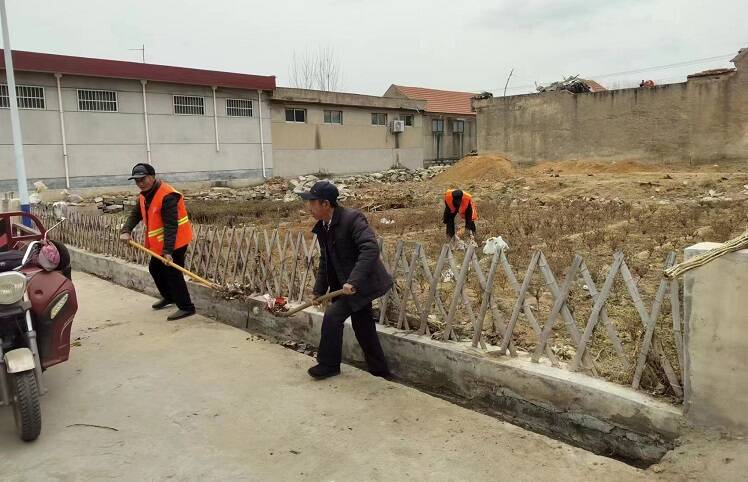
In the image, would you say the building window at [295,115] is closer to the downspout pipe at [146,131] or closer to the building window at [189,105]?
the building window at [189,105]

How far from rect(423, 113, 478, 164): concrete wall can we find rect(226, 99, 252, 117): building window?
37.1 ft

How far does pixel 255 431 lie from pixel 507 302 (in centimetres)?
285

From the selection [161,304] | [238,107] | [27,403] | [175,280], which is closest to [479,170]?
[238,107]

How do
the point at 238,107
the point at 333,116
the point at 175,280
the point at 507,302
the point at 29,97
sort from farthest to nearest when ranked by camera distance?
the point at 333,116, the point at 238,107, the point at 29,97, the point at 175,280, the point at 507,302

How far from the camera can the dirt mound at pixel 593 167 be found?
19.5 m

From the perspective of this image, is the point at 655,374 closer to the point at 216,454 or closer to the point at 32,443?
the point at 216,454

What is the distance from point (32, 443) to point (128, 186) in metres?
17.4

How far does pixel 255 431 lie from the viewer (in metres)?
3.11

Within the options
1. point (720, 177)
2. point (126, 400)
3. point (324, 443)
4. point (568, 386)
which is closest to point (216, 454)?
point (324, 443)

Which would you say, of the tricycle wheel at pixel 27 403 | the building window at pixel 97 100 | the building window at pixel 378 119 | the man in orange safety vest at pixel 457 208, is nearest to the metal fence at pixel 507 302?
the man in orange safety vest at pixel 457 208

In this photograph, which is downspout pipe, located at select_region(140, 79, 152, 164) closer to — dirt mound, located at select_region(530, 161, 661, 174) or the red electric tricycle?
dirt mound, located at select_region(530, 161, 661, 174)

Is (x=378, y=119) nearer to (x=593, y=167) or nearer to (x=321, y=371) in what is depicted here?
(x=593, y=167)

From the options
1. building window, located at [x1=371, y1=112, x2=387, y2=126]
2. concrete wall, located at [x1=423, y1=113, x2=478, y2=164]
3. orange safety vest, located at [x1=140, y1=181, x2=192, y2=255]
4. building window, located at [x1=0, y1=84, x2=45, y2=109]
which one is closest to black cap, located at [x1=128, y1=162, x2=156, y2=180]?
orange safety vest, located at [x1=140, y1=181, x2=192, y2=255]

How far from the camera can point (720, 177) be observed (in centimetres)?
1461
